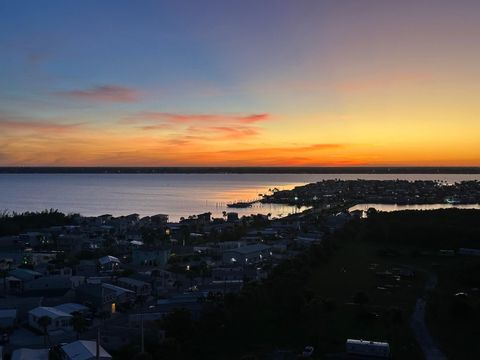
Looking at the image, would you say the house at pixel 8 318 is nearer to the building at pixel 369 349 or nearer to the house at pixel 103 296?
the house at pixel 103 296

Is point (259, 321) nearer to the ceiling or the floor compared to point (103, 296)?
nearer to the floor

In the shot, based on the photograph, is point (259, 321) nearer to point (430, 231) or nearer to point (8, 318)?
point (8, 318)

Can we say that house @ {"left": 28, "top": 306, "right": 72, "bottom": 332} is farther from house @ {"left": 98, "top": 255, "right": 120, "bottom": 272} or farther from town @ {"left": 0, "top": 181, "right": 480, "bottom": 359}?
house @ {"left": 98, "top": 255, "right": 120, "bottom": 272}

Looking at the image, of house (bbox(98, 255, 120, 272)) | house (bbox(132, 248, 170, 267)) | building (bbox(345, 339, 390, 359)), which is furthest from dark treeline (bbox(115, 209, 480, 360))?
house (bbox(98, 255, 120, 272))

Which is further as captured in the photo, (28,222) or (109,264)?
(28,222)

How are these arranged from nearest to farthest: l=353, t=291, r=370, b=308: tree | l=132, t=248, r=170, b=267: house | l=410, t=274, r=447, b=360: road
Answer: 1. l=410, t=274, r=447, b=360: road
2. l=353, t=291, r=370, b=308: tree
3. l=132, t=248, r=170, b=267: house

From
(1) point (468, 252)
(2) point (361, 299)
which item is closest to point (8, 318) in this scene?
(2) point (361, 299)
